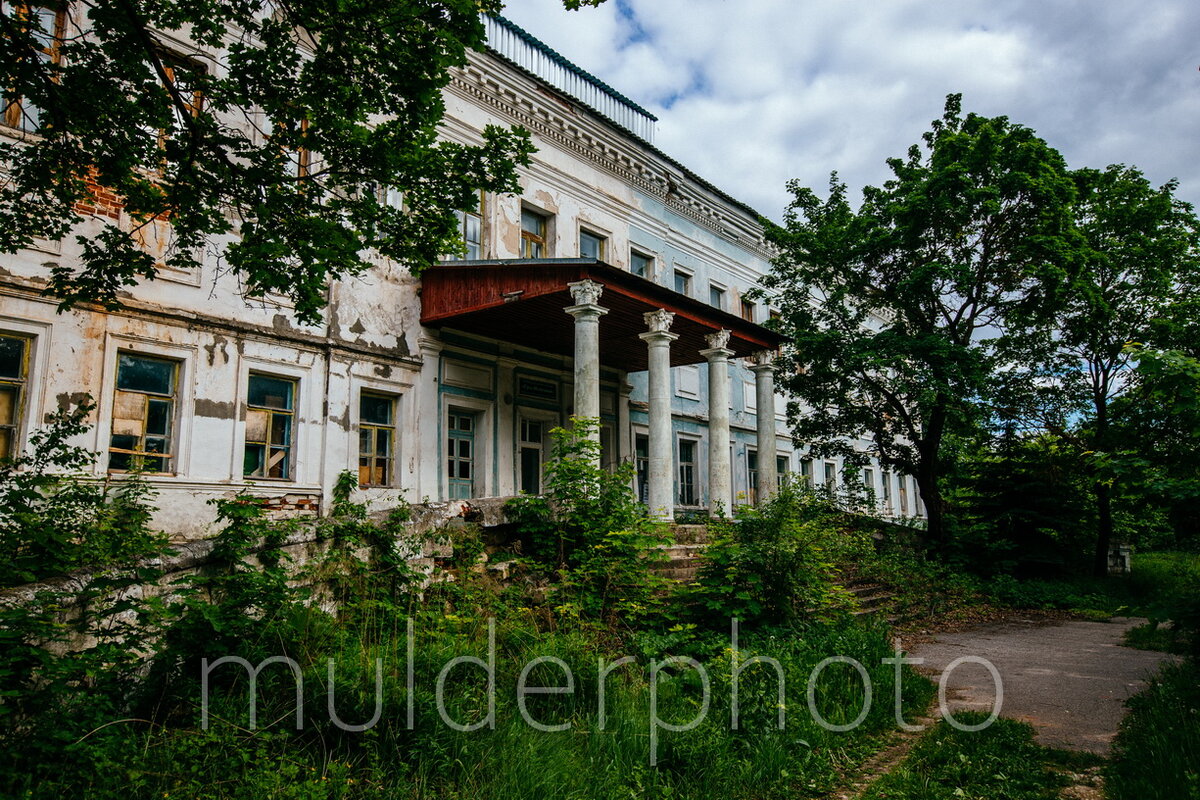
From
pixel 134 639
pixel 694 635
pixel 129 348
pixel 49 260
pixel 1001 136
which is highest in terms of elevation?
pixel 1001 136

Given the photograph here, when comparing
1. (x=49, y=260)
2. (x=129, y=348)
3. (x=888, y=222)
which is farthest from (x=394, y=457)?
(x=888, y=222)

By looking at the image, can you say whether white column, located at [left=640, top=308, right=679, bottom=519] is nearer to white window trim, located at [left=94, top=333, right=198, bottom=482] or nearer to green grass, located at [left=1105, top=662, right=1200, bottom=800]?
white window trim, located at [left=94, top=333, right=198, bottom=482]

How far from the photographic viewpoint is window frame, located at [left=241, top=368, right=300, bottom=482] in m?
10.3

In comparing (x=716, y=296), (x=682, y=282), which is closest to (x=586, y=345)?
(x=682, y=282)

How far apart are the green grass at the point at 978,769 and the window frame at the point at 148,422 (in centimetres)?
855

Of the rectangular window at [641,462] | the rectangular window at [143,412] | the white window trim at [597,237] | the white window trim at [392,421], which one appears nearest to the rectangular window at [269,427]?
the white window trim at [392,421]

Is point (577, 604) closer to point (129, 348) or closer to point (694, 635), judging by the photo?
point (694, 635)

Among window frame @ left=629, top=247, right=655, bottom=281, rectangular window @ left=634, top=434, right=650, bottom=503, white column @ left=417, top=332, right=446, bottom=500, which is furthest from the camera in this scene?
window frame @ left=629, top=247, right=655, bottom=281

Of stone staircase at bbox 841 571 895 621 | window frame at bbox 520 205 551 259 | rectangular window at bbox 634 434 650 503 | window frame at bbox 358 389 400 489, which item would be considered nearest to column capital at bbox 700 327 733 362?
rectangular window at bbox 634 434 650 503

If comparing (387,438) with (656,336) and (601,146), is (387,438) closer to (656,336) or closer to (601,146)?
(656,336)

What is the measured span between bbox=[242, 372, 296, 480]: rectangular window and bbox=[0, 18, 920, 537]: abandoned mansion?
32mm

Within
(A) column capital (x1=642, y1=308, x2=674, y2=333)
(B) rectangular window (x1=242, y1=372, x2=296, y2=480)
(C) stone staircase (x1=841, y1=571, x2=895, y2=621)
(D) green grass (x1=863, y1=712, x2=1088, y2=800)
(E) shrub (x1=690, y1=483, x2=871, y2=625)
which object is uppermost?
(A) column capital (x1=642, y1=308, x2=674, y2=333)

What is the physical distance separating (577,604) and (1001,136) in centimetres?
1298

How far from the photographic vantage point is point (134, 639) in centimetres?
414
